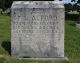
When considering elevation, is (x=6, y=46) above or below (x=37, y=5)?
below

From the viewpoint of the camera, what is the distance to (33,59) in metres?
9.58

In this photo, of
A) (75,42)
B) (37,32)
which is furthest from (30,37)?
(75,42)

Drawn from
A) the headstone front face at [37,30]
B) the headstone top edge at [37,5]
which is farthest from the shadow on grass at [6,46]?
the headstone top edge at [37,5]

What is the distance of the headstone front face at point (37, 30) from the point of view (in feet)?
31.5

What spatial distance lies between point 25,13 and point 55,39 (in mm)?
1068

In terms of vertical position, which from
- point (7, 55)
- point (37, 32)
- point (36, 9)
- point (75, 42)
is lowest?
point (75, 42)

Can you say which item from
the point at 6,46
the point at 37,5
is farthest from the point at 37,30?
the point at 6,46

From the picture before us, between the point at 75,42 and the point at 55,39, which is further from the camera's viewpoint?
the point at 75,42

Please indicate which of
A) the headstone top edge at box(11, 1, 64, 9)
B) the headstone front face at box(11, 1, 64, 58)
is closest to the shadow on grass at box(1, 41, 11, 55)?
the headstone front face at box(11, 1, 64, 58)

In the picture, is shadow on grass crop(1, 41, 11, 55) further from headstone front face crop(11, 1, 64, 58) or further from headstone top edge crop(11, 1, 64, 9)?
headstone top edge crop(11, 1, 64, 9)

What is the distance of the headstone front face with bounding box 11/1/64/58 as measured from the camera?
9.61m

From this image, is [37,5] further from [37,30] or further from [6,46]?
[6,46]

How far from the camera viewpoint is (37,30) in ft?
31.8

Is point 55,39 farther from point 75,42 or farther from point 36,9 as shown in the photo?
point 75,42
